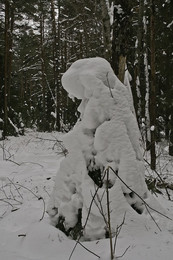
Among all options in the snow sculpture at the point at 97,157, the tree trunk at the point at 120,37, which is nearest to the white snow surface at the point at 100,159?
the snow sculpture at the point at 97,157

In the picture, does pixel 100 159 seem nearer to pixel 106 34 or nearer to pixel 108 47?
pixel 108 47

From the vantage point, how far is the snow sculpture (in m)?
2.73

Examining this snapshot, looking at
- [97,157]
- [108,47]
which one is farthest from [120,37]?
[97,157]

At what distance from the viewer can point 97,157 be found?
2.88m

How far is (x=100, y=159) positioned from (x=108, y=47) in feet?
10.2

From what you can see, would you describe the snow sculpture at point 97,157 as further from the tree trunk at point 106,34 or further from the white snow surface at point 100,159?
the tree trunk at point 106,34

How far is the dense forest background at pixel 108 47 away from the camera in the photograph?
4670 millimetres

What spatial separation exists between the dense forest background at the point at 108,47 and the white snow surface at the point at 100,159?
3.24 feet

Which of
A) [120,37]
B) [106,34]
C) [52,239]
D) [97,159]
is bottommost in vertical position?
[52,239]

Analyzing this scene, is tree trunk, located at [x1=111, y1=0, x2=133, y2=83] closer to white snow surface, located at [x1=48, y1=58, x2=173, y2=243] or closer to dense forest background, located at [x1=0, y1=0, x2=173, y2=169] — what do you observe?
dense forest background, located at [x1=0, y1=0, x2=173, y2=169]

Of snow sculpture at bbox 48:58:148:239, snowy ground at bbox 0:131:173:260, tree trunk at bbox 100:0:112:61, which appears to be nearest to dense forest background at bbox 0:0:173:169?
tree trunk at bbox 100:0:112:61

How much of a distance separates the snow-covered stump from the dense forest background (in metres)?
0.99

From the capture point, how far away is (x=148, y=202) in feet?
9.55

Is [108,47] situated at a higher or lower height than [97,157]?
higher
